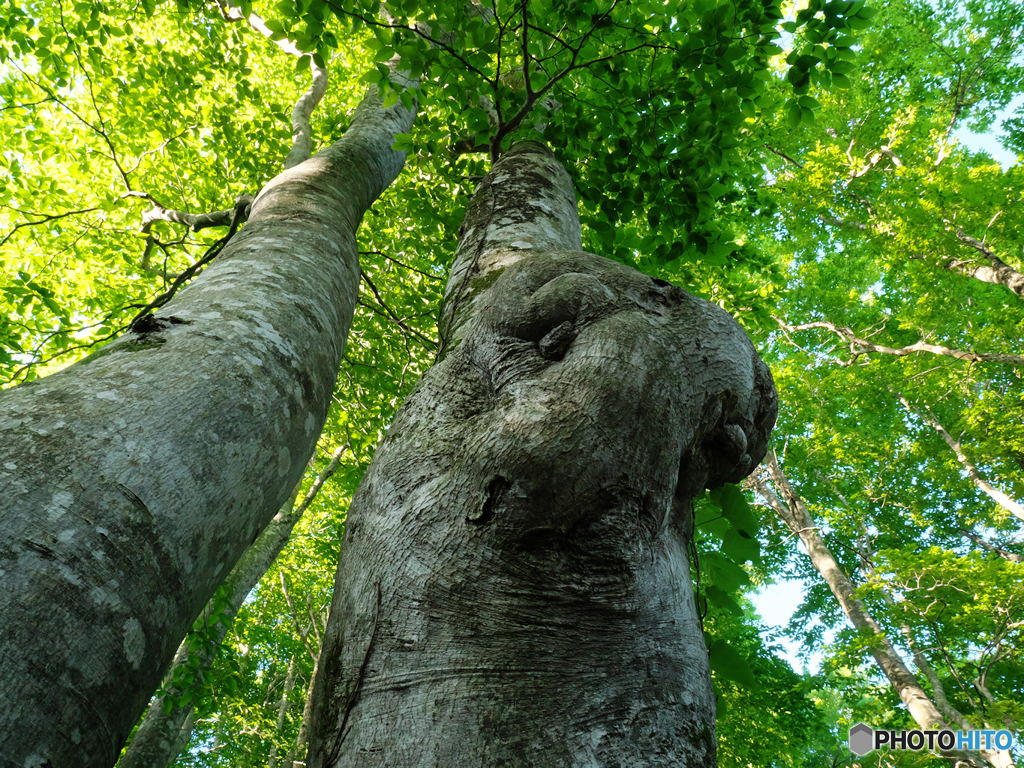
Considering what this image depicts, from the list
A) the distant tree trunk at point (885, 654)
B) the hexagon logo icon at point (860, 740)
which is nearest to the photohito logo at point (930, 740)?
the hexagon logo icon at point (860, 740)

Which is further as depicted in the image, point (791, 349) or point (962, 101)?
point (791, 349)

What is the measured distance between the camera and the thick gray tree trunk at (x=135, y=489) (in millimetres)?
819

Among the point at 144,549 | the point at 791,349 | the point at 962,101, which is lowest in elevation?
the point at 144,549

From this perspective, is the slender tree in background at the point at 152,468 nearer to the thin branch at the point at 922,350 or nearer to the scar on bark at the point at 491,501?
the scar on bark at the point at 491,501

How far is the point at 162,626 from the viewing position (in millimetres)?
1047

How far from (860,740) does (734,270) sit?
8351mm

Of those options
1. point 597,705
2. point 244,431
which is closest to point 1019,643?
point 597,705

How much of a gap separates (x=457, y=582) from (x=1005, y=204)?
1462 centimetres

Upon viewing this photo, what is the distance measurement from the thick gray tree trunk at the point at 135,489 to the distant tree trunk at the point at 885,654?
9761 mm

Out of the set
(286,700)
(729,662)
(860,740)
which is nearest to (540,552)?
(729,662)

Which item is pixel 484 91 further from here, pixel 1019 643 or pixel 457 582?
pixel 1019 643

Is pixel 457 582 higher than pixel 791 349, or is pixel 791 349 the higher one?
pixel 791 349

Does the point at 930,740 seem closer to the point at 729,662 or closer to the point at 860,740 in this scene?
the point at 860,740

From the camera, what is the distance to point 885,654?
890 cm
